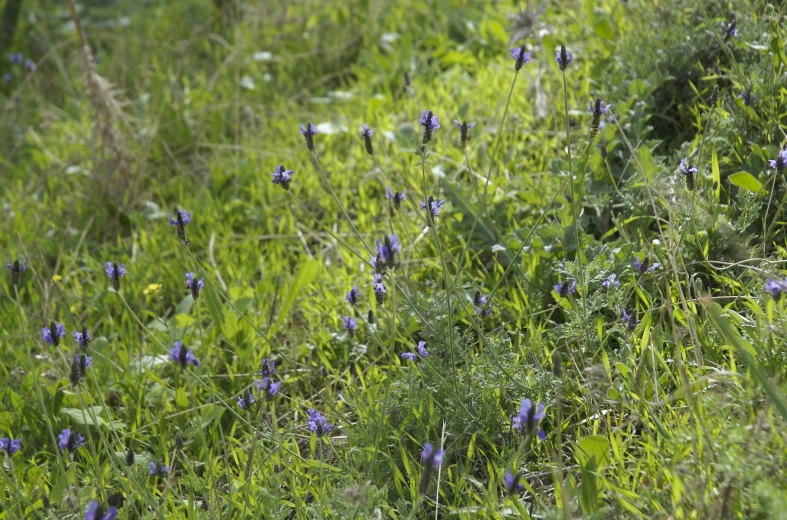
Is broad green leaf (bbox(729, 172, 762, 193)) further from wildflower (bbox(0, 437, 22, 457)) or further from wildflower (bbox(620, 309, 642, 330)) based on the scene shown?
wildflower (bbox(0, 437, 22, 457))

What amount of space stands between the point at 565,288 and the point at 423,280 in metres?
0.69

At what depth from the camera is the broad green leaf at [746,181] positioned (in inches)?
88.4

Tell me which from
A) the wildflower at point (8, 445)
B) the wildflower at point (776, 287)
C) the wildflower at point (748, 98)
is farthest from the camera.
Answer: the wildflower at point (748, 98)

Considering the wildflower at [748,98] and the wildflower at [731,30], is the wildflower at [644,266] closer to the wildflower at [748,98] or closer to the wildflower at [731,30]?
the wildflower at [748,98]

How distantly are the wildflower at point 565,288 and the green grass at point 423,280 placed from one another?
32 millimetres

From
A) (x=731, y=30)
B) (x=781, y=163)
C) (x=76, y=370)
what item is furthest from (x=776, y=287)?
(x=76, y=370)

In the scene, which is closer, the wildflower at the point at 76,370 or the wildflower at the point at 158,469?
the wildflower at the point at 76,370

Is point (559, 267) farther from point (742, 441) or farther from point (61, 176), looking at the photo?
point (61, 176)

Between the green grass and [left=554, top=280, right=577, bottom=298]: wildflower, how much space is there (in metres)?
0.03

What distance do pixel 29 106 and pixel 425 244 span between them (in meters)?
3.54

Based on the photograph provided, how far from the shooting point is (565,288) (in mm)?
2236

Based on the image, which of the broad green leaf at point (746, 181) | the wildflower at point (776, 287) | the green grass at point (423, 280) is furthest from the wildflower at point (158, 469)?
the broad green leaf at point (746, 181)

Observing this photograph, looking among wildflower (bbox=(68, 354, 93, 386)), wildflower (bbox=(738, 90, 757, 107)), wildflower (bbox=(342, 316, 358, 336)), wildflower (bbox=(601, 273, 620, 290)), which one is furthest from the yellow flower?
wildflower (bbox=(738, 90, 757, 107))

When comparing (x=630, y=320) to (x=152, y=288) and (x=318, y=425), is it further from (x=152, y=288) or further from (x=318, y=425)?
(x=152, y=288)
